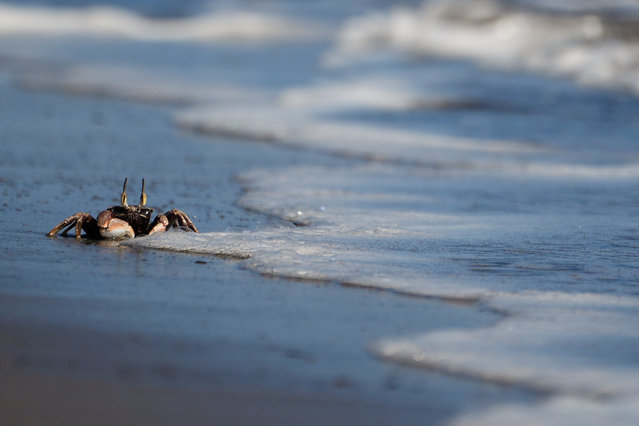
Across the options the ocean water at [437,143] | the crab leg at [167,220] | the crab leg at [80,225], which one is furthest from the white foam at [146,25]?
the crab leg at [80,225]

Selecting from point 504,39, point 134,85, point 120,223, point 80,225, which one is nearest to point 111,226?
point 120,223

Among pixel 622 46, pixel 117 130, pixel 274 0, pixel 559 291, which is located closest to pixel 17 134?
pixel 117 130

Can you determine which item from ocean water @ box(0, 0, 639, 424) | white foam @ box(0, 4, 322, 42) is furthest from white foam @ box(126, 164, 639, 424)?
white foam @ box(0, 4, 322, 42)

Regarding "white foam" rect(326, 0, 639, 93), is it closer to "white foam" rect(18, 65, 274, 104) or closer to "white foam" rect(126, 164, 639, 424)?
"white foam" rect(18, 65, 274, 104)

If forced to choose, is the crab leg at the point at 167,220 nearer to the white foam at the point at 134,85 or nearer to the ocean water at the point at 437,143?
the ocean water at the point at 437,143

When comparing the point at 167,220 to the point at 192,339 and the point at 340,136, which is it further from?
the point at 340,136

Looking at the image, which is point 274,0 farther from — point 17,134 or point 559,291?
point 559,291
